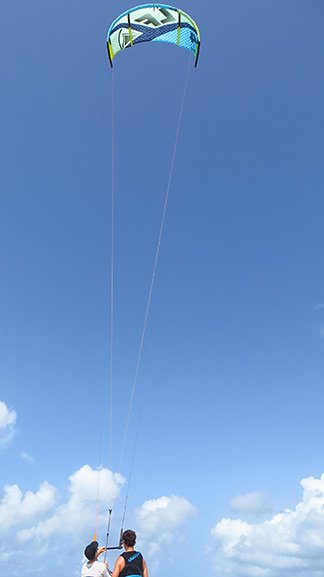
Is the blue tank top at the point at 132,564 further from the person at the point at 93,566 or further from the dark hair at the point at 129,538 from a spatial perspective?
the person at the point at 93,566

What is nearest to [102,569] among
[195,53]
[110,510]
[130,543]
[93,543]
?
[93,543]

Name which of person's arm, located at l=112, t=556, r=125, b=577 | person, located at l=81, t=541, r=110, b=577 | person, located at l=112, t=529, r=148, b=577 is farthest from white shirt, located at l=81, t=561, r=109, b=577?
person's arm, located at l=112, t=556, r=125, b=577

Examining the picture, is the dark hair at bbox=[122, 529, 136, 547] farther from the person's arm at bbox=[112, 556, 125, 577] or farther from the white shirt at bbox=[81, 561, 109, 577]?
the white shirt at bbox=[81, 561, 109, 577]

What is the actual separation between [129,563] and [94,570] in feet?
7.23

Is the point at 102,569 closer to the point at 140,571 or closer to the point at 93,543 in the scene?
the point at 93,543

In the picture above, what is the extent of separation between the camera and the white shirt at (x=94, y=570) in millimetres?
8797

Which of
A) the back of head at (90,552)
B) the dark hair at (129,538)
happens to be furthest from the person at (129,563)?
the back of head at (90,552)

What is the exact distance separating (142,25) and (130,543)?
1859 centimetres

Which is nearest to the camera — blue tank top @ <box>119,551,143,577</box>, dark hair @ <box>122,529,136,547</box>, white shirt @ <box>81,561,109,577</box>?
blue tank top @ <box>119,551,143,577</box>

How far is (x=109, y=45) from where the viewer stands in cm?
1797

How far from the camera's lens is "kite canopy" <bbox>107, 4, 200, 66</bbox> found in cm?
1739

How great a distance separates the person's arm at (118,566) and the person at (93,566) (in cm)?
195

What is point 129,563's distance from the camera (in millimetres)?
7168

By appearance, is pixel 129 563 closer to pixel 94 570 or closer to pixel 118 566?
pixel 118 566
